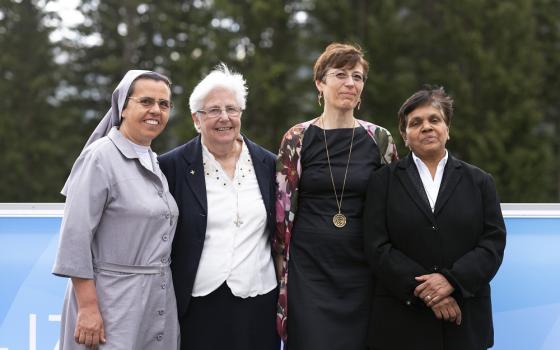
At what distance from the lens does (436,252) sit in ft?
10.4

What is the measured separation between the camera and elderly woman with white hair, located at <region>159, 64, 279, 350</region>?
11.0 ft

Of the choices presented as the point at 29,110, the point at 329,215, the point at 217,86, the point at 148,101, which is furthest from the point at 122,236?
the point at 29,110

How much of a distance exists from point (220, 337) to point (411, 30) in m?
17.6

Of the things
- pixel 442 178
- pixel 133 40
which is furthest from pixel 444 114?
pixel 133 40

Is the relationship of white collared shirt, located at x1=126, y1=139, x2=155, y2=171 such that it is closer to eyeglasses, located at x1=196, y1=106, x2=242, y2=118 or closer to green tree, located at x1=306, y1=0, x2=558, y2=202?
eyeglasses, located at x1=196, y1=106, x2=242, y2=118

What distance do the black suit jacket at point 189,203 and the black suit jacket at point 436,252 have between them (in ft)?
2.12

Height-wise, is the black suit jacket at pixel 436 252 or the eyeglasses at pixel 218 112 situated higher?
the eyeglasses at pixel 218 112

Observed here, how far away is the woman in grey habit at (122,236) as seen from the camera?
2.91m

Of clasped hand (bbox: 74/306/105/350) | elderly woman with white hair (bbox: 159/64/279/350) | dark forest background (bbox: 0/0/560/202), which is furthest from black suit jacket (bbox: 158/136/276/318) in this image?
dark forest background (bbox: 0/0/560/202)

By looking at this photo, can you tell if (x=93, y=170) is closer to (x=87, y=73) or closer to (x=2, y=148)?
(x=2, y=148)

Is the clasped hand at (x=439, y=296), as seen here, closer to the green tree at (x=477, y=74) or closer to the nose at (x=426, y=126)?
the nose at (x=426, y=126)

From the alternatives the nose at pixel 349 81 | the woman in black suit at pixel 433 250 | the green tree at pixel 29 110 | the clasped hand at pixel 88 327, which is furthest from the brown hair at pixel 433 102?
the green tree at pixel 29 110

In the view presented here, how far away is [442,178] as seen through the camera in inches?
131

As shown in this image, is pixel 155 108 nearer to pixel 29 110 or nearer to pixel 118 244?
pixel 118 244
